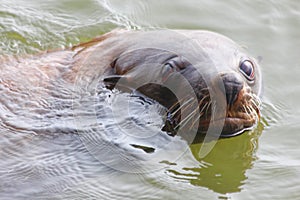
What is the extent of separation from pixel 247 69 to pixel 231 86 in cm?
45

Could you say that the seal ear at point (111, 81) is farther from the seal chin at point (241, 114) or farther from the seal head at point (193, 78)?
the seal chin at point (241, 114)

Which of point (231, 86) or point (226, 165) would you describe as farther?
point (226, 165)

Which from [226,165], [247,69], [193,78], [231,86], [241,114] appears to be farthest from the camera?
[226,165]

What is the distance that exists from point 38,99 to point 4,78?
14.6 inches

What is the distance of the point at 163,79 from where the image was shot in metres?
5.20

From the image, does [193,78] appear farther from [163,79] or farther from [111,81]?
[111,81]

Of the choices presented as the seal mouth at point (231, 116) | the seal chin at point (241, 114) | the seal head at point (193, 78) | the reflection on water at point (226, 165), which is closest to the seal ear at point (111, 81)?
the seal head at point (193, 78)

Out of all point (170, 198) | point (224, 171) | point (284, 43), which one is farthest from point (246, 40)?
point (170, 198)

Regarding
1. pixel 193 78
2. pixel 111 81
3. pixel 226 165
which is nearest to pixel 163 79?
pixel 193 78

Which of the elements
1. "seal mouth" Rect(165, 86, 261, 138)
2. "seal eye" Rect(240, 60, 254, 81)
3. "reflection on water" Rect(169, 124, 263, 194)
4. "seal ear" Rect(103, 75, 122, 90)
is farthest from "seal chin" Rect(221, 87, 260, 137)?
"seal ear" Rect(103, 75, 122, 90)

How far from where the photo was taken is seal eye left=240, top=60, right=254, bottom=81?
5.38 meters

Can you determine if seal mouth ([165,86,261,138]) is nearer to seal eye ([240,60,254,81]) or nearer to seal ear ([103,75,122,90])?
seal eye ([240,60,254,81])

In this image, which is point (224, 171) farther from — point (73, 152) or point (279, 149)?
point (73, 152)

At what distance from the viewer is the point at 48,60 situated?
5723 mm
